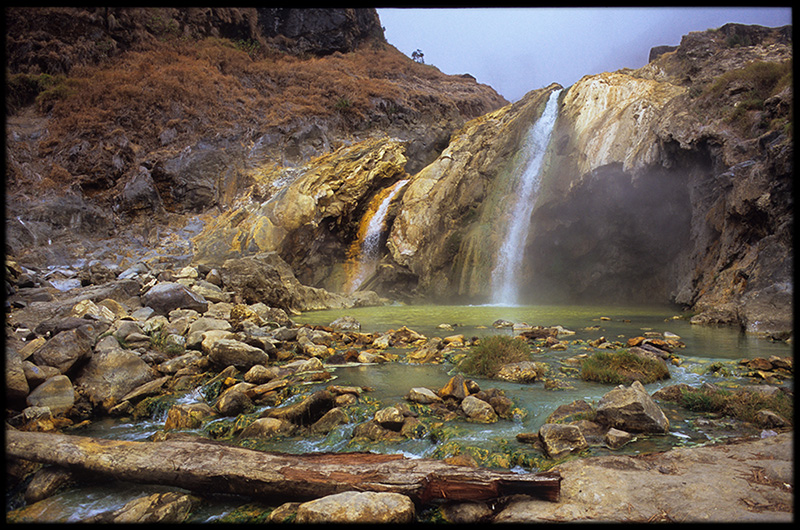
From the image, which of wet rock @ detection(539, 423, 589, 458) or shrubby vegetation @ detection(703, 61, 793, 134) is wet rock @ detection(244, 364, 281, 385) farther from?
shrubby vegetation @ detection(703, 61, 793, 134)

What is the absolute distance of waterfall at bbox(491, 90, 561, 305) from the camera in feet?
77.0

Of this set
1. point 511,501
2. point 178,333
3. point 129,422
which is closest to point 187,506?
point 511,501

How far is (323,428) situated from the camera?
525cm

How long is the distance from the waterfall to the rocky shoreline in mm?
12143

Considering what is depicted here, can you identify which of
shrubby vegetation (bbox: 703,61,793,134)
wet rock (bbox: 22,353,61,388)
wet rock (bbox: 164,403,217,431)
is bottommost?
wet rock (bbox: 164,403,217,431)

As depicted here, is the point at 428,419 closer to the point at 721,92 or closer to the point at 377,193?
the point at 721,92

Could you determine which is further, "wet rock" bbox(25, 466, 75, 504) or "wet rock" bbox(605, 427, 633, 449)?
"wet rock" bbox(605, 427, 633, 449)

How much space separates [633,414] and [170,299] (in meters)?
11.6

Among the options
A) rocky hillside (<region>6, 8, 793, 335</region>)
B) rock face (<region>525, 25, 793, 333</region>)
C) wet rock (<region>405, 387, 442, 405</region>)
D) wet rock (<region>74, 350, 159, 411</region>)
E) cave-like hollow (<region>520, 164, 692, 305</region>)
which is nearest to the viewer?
wet rock (<region>405, 387, 442, 405</region>)

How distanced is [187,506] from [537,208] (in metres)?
22.4

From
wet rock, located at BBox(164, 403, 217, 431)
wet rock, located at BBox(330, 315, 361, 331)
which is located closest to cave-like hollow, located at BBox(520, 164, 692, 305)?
wet rock, located at BBox(330, 315, 361, 331)

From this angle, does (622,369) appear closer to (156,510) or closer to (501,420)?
(501,420)

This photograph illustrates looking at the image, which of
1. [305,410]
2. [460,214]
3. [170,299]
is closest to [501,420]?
[305,410]

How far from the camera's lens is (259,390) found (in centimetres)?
633
